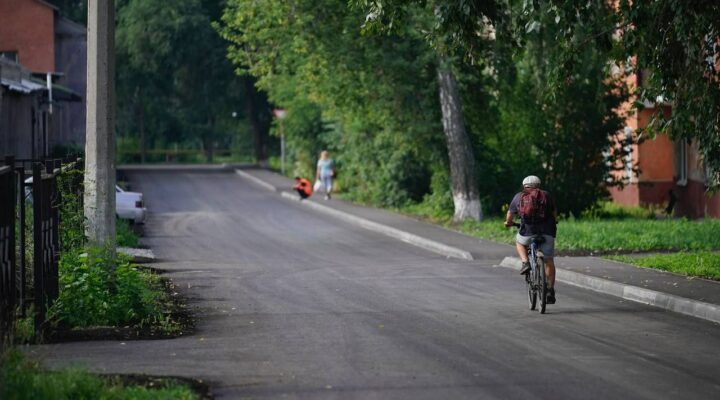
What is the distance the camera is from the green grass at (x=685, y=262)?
60.2ft

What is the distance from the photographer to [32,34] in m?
62.5

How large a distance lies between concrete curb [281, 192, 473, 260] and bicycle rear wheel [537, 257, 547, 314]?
26.1 ft

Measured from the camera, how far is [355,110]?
32.7 meters

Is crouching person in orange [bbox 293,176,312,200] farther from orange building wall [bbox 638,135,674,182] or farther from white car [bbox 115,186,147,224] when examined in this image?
white car [bbox 115,186,147,224]

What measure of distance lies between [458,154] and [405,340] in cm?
1915

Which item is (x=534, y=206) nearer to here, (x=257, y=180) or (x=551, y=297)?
(x=551, y=297)

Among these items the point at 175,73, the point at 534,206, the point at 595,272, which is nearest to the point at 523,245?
the point at 534,206

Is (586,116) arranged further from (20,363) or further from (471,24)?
(20,363)

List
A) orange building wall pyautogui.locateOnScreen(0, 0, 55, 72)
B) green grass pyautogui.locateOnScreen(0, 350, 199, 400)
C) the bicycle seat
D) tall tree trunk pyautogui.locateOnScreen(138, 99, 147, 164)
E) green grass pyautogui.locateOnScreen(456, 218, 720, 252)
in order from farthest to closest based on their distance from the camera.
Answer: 1. tall tree trunk pyautogui.locateOnScreen(138, 99, 147, 164)
2. orange building wall pyautogui.locateOnScreen(0, 0, 55, 72)
3. green grass pyautogui.locateOnScreen(456, 218, 720, 252)
4. the bicycle seat
5. green grass pyautogui.locateOnScreen(0, 350, 199, 400)

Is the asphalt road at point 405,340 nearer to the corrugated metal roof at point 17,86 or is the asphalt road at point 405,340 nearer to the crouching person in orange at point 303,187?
the corrugated metal roof at point 17,86

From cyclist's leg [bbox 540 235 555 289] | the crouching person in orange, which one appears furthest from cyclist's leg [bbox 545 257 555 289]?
the crouching person in orange

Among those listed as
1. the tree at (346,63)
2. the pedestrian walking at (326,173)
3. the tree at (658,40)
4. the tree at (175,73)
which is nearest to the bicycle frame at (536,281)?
the tree at (658,40)

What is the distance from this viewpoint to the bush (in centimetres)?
1261

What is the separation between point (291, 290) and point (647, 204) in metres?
21.5
